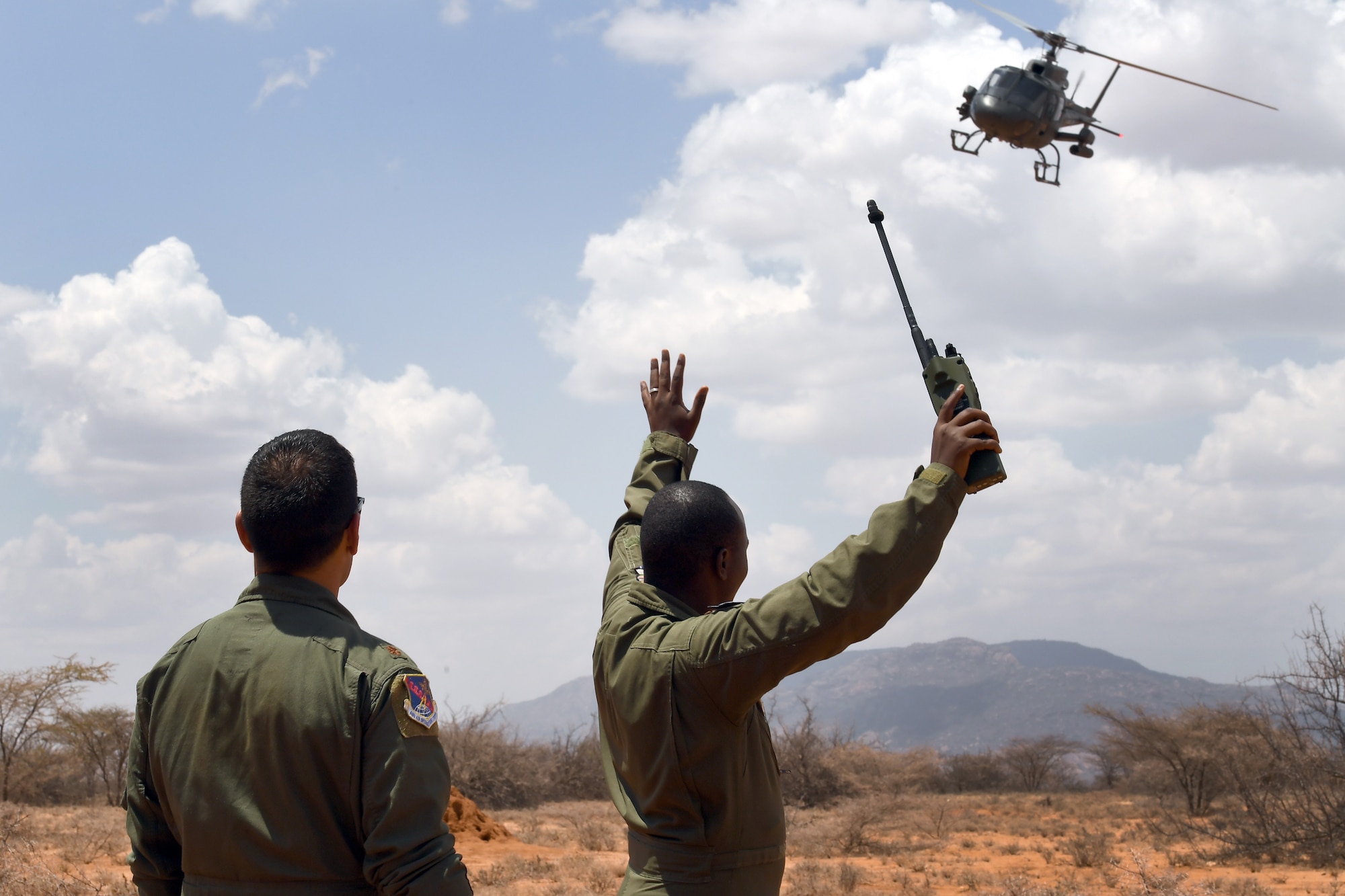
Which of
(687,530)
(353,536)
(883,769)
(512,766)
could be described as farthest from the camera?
(883,769)

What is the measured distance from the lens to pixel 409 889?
6.37 ft

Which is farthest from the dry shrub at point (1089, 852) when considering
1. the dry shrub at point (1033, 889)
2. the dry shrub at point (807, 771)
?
the dry shrub at point (807, 771)

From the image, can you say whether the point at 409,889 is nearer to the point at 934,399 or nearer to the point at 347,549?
the point at 347,549

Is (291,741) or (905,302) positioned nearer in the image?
(291,741)

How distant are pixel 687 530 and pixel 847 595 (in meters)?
0.55

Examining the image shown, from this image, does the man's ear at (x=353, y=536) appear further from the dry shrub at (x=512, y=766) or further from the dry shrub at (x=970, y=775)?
the dry shrub at (x=970, y=775)

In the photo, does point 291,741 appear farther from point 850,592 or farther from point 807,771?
point 807,771

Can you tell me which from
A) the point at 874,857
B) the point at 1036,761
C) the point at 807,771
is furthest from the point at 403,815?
the point at 1036,761

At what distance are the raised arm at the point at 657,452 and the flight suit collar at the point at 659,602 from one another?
399 mm

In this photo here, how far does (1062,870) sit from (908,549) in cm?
1209

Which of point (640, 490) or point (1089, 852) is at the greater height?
point (640, 490)

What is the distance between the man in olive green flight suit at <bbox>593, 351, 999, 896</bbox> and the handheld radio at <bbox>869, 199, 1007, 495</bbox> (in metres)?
0.04

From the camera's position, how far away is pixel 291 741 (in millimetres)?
2049

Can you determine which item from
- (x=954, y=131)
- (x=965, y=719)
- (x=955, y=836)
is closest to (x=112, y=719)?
(x=955, y=836)
